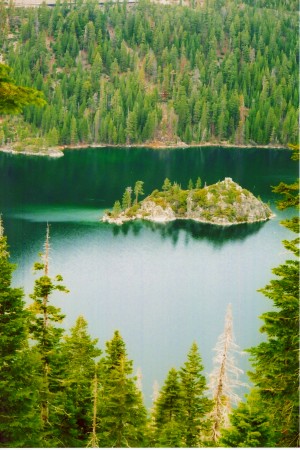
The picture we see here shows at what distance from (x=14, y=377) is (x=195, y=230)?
261 feet

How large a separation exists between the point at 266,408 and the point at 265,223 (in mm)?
86412

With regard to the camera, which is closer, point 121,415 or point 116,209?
point 121,415

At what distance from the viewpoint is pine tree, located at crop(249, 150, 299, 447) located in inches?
497

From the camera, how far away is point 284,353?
1293 centimetres

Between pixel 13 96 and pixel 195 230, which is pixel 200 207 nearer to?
pixel 195 230

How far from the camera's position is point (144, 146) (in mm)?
164625

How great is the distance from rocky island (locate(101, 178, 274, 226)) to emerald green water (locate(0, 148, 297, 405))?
9.54 feet

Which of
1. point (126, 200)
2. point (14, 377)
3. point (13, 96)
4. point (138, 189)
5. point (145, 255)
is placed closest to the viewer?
point (13, 96)

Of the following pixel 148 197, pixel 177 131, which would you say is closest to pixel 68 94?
pixel 177 131

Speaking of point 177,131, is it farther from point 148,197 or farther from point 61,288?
point 61,288

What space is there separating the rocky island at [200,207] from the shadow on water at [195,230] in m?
2.03

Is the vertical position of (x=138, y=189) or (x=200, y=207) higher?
(x=138, y=189)

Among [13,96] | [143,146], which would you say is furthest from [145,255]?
[143,146]

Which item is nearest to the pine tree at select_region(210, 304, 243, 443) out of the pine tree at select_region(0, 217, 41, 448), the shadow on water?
the pine tree at select_region(0, 217, 41, 448)
